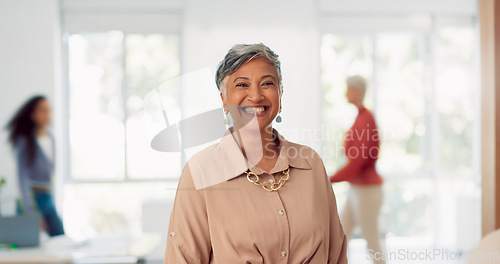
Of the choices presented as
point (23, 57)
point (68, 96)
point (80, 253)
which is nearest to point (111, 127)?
point (68, 96)

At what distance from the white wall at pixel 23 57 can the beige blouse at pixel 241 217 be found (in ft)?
9.20

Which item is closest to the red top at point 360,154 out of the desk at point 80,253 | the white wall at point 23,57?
the desk at point 80,253

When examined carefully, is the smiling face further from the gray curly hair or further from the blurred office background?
the blurred office background

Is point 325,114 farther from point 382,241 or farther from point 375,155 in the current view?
point 382,241

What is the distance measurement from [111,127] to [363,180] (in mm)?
1987

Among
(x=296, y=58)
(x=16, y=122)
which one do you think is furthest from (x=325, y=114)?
(x=16, y=122)

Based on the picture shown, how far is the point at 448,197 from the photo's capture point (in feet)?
11.4

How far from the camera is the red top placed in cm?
248

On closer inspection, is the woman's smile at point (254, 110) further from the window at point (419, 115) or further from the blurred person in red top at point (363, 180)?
the window at point (419, 115)

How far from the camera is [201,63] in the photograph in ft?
9.53

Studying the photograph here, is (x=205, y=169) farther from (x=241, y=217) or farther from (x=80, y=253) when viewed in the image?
(x=80, y=253)

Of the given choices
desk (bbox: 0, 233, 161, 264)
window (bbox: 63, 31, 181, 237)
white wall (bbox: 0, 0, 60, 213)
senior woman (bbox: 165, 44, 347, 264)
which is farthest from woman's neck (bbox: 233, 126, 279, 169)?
white wall (bbox: 0, 0, 60, 213)

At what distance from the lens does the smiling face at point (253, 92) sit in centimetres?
112

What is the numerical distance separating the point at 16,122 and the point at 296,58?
2188 mm
